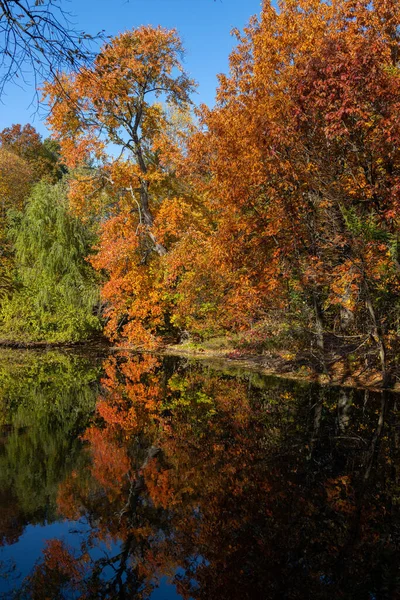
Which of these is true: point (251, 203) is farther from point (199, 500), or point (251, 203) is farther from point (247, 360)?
point (199, 500)

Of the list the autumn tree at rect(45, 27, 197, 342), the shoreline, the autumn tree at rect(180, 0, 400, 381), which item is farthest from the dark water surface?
the autumn tree at rect(45, 27, 197, 342)

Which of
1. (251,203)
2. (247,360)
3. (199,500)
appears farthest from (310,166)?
(199,500)

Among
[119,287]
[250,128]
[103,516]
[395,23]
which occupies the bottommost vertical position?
[103,516]

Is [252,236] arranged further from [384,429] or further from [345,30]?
[384,429]

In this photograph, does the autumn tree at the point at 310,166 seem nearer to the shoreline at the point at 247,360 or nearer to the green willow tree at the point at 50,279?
the shoreline at the point at 247,360

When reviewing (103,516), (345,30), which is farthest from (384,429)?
(345,30)

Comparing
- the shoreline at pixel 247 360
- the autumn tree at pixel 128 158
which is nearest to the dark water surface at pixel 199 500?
the shoreline at pixel 247 360

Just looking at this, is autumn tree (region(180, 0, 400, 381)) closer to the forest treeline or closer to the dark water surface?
the forest treeline

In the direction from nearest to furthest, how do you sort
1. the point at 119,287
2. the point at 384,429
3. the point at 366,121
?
the point at 384,429, the point at 366,121, the point at 119,287

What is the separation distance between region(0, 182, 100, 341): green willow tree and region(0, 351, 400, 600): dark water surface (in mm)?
11849

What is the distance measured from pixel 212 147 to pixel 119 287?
754 centimetres

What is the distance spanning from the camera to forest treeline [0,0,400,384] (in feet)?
32.7

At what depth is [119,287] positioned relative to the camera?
1903 centimetres

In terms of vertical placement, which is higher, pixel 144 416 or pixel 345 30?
pixel 345 30
